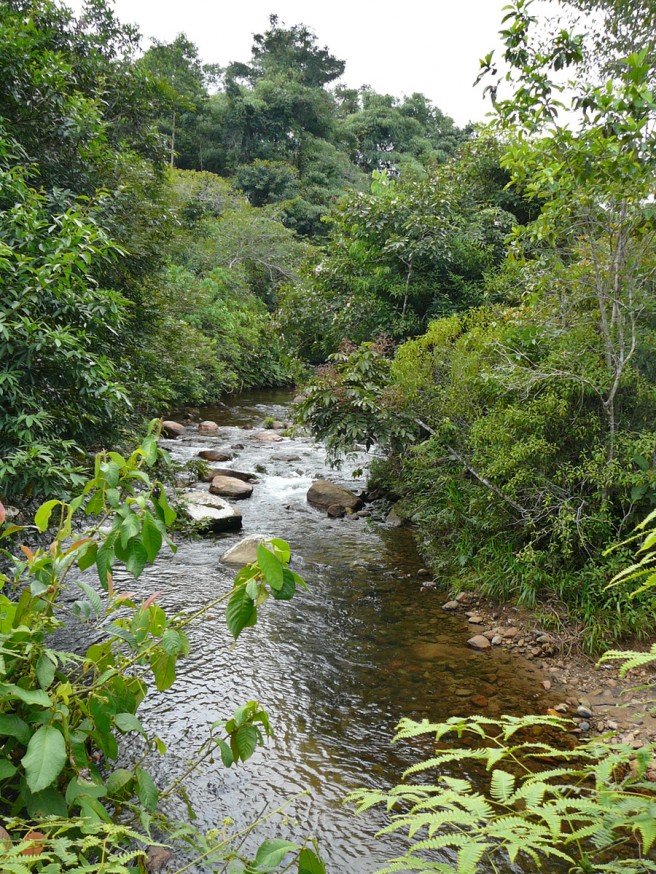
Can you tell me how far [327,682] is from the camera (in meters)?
4.92

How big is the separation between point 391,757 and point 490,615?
2.41 meters

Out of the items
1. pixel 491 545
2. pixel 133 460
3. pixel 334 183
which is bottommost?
pixel 491 545

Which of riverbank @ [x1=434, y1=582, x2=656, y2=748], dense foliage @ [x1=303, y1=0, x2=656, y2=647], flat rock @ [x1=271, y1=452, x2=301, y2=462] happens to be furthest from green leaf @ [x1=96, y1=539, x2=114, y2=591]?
flat rock @ [x1=271, y1=452, x2=301, y2=462]

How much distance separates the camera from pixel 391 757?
3.98 m

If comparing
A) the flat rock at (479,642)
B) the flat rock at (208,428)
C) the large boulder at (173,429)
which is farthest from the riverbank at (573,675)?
the flat rock at (208,428)

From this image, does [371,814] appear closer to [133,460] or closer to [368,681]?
[368,681]

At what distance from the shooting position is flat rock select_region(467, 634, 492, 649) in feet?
17.9

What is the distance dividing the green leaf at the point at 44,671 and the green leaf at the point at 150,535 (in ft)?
1.64

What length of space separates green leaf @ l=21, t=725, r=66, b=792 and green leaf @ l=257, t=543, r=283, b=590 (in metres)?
0.87

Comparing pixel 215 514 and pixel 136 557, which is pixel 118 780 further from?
pixel 215 514

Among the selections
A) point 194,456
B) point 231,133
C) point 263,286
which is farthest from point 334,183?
point 194,456

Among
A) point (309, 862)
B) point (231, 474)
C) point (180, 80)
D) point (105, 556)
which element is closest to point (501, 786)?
point (309, 862)

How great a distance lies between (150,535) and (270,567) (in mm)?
525

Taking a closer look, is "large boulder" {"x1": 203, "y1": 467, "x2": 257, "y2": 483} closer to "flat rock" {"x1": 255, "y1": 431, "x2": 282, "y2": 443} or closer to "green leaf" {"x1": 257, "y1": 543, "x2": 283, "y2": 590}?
"flat rock" {"x1": 255, "y1": 431, "x2": 282, "y2": 443}
